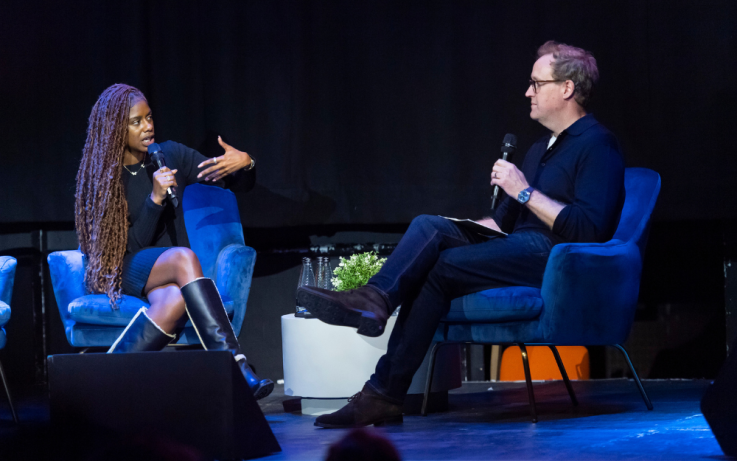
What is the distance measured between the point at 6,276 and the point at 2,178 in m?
1.00

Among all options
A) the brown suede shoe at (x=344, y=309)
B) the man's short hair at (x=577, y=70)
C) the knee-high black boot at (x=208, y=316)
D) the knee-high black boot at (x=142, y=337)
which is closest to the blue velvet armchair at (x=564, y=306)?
the brown suede shoe at (x=344, y=309)

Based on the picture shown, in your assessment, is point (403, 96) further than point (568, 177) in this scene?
Yes

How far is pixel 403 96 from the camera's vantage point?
11.6 feet

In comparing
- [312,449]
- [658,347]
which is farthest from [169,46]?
[658,347]

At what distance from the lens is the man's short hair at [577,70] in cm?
267

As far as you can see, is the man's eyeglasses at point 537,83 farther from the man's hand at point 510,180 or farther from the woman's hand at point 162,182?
the woman's hand at point 162,182

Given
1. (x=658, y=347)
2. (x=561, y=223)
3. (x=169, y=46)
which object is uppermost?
(x=169, y=46)

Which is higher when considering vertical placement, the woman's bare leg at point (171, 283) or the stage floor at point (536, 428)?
the woman's bare leg at point (171, 283)

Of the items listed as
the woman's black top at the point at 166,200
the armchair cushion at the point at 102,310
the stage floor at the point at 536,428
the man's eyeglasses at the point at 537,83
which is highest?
the man's eyeglasses at the point at 537,83

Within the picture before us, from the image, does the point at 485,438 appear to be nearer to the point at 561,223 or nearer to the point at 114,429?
the point at 561,223

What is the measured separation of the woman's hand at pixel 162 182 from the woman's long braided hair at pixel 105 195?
0.64ft

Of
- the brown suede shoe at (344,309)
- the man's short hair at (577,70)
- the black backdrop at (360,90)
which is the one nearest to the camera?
the brown suede shoe at (344,309)

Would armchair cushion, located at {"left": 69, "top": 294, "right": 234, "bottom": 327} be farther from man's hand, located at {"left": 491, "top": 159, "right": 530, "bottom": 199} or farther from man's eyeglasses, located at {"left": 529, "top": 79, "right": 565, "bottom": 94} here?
man's eyeglasses, located at {"left": 529, "top": 79, "right": 565, "bottom": 94}

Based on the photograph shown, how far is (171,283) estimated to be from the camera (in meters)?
2.73
